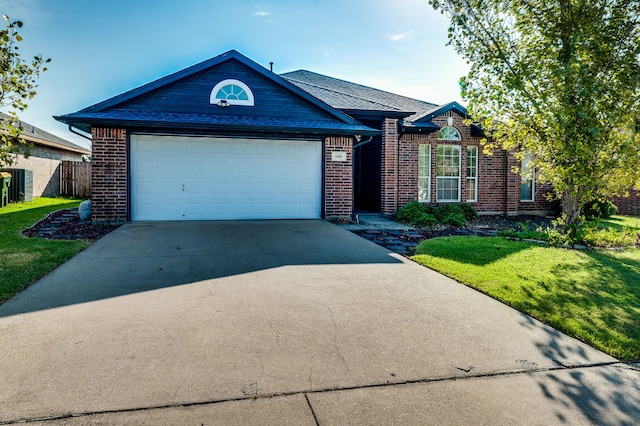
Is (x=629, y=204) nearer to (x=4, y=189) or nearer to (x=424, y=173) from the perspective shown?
(x=424, y=173)

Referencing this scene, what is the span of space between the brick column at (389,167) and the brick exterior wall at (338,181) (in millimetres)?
1675

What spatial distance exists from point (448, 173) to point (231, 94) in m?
8.01

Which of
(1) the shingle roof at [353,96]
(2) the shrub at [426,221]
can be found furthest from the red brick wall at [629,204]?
(2) the shrub at [426,221]

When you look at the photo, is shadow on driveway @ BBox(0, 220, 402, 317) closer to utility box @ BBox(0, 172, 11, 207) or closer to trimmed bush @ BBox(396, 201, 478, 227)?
trimmed bush @ BBox(396, 201, 478, 227)

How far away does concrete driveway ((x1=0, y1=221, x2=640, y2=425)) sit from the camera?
2.49 m

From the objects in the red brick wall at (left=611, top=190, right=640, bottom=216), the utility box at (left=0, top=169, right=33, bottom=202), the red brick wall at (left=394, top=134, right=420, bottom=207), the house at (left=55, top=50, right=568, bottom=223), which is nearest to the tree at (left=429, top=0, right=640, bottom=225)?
the house at (left=55, top=50, right=568, bottom=223)

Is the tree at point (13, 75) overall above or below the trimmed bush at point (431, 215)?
above

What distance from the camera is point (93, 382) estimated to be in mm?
2723

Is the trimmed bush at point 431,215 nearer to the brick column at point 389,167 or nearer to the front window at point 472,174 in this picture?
the brick column at point 389,167

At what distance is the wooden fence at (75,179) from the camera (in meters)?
22.0

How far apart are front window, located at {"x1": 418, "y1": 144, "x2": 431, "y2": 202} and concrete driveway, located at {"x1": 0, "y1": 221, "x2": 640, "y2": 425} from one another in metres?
8.92

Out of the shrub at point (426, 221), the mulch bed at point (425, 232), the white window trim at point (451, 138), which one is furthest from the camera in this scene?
the white window trim at point (451, 138)

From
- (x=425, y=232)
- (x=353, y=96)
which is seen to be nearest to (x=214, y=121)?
(x=353, y=96)

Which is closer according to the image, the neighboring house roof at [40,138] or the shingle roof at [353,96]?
the shingle roof at [353,96]
